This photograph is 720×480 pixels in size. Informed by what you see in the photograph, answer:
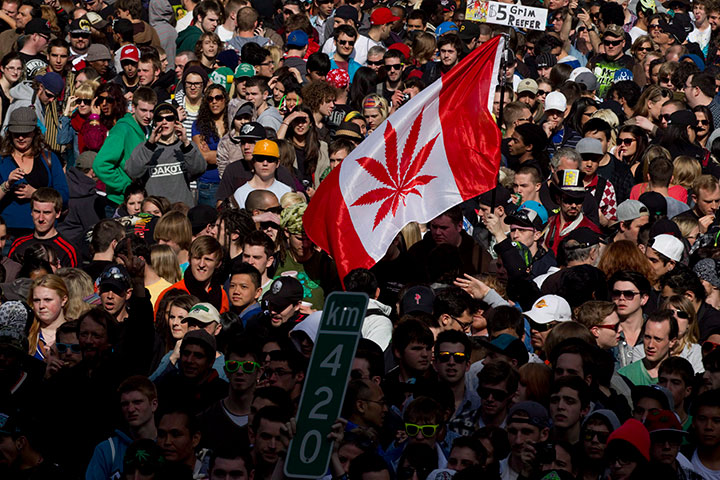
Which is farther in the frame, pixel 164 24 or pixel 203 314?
pixel 164 24

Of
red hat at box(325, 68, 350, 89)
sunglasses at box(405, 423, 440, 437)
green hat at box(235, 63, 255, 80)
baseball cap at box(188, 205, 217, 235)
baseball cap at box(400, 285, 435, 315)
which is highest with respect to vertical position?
sunglasses at box(405, 423, 440, 437)

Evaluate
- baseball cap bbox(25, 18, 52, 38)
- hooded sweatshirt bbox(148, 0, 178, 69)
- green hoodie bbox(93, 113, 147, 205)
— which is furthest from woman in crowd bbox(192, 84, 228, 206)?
hooded sweatshirt bbox(148, 0, 178, 69)

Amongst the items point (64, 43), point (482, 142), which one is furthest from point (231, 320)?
point (64, 43)

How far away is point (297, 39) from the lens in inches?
653

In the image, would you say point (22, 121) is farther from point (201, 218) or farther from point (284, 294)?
point (284, 294)

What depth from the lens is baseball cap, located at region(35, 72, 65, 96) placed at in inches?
571

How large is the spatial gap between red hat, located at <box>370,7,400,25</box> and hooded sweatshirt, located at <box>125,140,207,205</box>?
18.1ft

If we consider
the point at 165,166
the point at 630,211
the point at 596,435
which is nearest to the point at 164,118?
the point at 165,166

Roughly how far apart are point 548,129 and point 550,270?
3.64 meters

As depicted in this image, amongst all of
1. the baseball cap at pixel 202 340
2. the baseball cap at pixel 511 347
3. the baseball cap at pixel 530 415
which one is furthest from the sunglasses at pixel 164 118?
the baseball cap at pixel 530 415

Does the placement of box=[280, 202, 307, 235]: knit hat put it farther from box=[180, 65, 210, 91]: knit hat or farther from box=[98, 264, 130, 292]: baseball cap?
box=[180, 65, 210, 91]: knit hat

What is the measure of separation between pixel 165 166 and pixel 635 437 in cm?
656

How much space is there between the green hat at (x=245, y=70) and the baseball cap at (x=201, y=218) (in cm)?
317

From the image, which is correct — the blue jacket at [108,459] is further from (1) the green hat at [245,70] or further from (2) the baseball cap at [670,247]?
(1) the green hat at [245,70]
